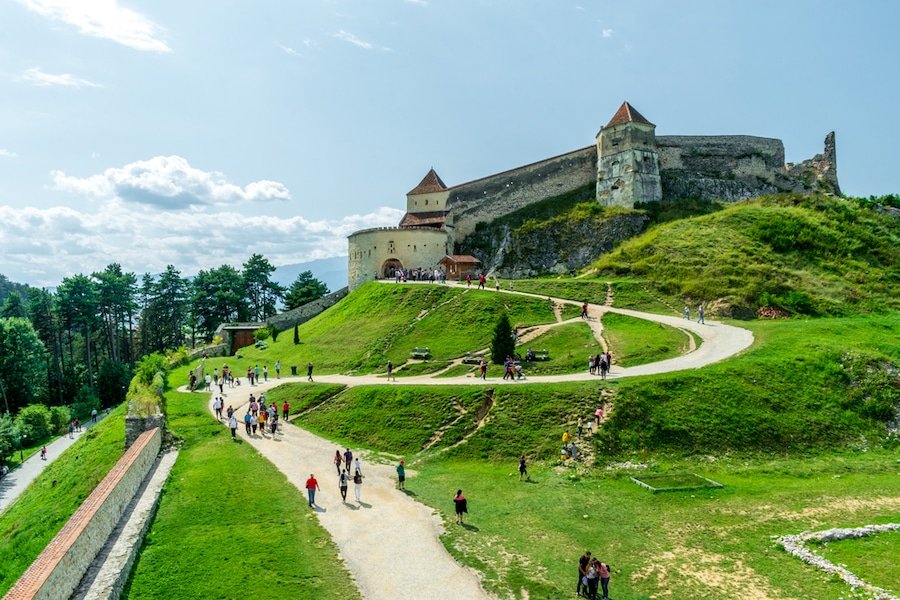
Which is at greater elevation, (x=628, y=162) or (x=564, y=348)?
(x=628, y=162)

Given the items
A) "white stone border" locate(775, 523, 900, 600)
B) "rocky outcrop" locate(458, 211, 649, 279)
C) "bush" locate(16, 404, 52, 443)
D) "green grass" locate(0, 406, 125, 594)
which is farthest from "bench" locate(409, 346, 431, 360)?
"bush" locate(16, 404, 52, 443)

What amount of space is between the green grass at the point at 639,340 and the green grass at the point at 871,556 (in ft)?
49.0

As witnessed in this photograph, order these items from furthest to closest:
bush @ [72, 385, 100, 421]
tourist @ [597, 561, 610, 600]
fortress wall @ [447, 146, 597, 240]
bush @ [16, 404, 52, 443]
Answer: fortress wall @ [447, 146, 597, 240]
bush @ [72, 385, 100, 421]
bush @ [16, 404, 52, 443]
tourist @ [597, 561, 610, 600]

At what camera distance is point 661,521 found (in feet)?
55.2

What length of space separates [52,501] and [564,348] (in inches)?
987

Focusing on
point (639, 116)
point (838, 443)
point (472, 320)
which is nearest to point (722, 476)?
point (838, 443)

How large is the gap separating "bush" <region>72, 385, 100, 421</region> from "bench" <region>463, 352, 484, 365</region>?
4328 cm

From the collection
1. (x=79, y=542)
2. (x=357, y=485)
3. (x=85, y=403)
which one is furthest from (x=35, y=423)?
(x=79, y=542)

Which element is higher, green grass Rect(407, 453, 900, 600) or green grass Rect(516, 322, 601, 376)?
green grass Rect(516, 322, 601, 376)

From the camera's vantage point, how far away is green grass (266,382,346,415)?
30594mm

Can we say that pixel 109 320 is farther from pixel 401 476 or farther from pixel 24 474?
pixel 401 476

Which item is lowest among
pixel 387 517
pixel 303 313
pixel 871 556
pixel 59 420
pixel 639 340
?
pixel 59 420

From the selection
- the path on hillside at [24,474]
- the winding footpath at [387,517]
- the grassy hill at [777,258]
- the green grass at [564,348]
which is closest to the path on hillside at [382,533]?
the winding footpath at [387,517]

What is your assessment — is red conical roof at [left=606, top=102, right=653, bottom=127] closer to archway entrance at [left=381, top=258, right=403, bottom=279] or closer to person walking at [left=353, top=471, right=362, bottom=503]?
archway entrance at [left=381, top=258, right=403, bottom=279]
